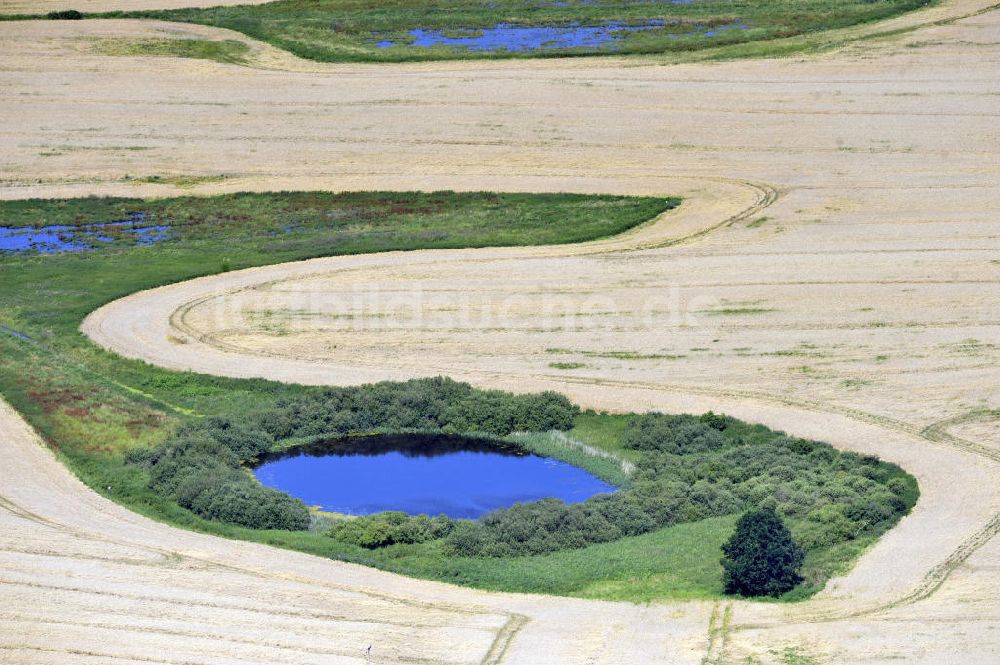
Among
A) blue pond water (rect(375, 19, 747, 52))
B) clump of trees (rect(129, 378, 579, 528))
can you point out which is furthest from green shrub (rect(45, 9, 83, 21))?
clump of trees (rect(129, 378, 579, 528))

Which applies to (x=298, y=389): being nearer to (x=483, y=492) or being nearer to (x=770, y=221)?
(x=483, y=492)

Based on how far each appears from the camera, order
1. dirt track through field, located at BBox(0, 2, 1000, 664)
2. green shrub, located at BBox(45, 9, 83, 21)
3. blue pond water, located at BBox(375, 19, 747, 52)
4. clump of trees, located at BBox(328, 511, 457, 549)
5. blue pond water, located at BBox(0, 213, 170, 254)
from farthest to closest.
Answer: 1. green shrub, located at BBox(45, 9, 83, 21)
2. blue pond water, located at BBox(375, 19, 747, 52)
3. blue pond water, located at BBox(0, 213, 170, 254)
4. clump of trees, located at BBox(328, 511, 457, 549)
5. dirt track through field, located at BBox(0, 2, 1000, 664)

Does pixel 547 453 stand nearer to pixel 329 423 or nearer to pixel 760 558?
pixel 329 423

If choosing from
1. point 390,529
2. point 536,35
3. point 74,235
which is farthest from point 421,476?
point 536,35

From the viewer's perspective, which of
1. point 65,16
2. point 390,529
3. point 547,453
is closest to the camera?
point 390,529

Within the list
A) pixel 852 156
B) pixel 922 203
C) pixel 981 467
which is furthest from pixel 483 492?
pixel 852 156

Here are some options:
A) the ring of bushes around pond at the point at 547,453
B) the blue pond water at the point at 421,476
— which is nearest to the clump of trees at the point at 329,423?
the ring of bushes around pond at the point at 547,453

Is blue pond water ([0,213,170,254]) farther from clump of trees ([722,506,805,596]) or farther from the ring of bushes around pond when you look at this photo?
clump of trees ([722,506,805,596])
